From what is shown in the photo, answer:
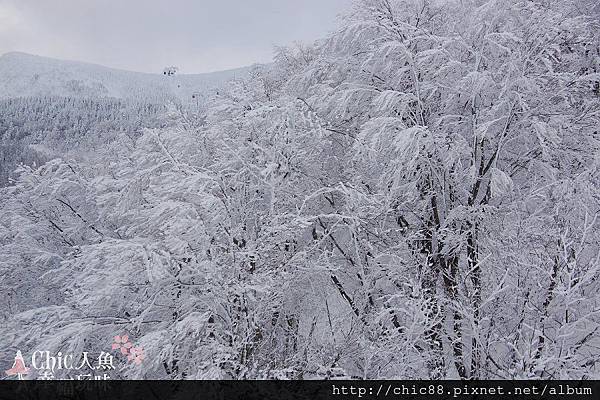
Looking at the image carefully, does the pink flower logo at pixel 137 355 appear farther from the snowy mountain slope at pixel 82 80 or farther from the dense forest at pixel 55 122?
the snowy mountain slope at pixel 82 80

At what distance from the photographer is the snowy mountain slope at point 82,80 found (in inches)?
6275

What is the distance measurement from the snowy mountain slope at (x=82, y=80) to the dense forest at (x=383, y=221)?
488 ft

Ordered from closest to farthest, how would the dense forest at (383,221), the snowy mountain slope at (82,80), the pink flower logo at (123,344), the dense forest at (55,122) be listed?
1. the dense forest at (383,221)
2. the pink flower logo at (123,344)
3. the dense forest at (55,122)
4. the snowy mountain slope at (82,80)

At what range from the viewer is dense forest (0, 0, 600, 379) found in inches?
246

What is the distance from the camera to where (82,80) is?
17612cm

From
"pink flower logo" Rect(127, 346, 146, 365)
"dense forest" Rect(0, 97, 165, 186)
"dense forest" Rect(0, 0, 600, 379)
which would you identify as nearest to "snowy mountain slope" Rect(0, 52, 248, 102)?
"dense forest" Rect(0, 97, 165, 186)

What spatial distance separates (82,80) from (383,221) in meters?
197

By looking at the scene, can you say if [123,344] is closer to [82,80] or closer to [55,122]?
[55,122]

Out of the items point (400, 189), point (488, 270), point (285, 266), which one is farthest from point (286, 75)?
point (488, 270)

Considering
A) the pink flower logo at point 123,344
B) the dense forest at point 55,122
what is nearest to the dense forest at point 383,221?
the pink flower logo at point 123,344

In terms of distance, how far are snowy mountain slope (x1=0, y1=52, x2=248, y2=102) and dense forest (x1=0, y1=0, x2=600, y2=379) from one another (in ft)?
488

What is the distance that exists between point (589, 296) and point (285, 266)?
455 cm

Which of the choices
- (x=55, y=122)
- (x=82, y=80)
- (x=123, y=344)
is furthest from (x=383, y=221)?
(x=82, y=80)

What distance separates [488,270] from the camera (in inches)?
269
